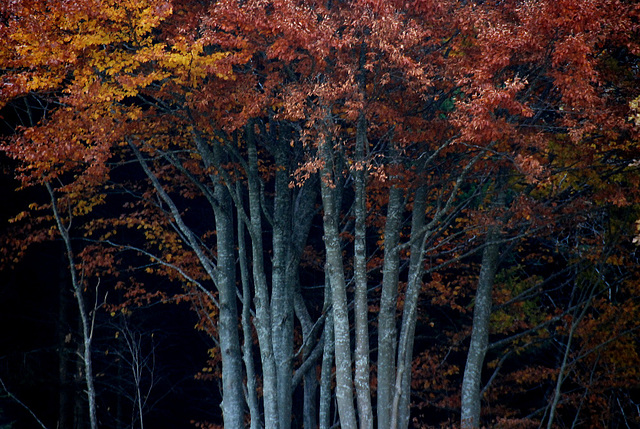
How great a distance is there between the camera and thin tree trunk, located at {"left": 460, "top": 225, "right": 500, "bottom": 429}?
32.0 feet

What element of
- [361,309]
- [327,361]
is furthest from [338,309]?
[327,361]

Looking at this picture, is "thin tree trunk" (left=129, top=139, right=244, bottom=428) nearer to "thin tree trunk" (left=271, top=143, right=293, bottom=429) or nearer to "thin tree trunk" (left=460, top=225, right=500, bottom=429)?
"thin tree trunk" (left=271, top=143, right=293, bottom=429)

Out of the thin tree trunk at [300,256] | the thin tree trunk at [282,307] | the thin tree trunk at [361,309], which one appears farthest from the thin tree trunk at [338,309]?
the thin tree trunk at [300,256]

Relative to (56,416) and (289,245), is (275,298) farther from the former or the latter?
(56,416)

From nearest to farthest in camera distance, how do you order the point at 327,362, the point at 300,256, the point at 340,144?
the point at 340,144
the point at 300,256
the point at 327,362

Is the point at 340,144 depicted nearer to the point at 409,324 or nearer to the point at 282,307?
the point at 409,324

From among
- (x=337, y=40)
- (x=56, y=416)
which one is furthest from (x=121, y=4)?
(x=56, y=416)

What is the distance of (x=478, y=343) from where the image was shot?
9.97 metres

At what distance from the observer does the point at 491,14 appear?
779cm

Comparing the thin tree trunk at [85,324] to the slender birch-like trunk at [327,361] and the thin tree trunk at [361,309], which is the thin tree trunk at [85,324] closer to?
the slender birch-like trunk at [327,361]

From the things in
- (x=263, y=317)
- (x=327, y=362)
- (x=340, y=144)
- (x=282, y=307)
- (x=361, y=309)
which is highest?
(x=340, y=144)

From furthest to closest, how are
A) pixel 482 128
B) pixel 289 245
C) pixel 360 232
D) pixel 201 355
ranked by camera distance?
1. pixel 201 355
2. pixel 289 245
3. pixel 360 232
4. pixel 482 128

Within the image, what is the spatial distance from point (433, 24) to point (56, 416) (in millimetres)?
12278

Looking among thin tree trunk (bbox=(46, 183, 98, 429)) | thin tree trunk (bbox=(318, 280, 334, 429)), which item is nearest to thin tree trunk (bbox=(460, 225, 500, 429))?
thin tree trunk (bbox=(318, 280, 334, 429))
